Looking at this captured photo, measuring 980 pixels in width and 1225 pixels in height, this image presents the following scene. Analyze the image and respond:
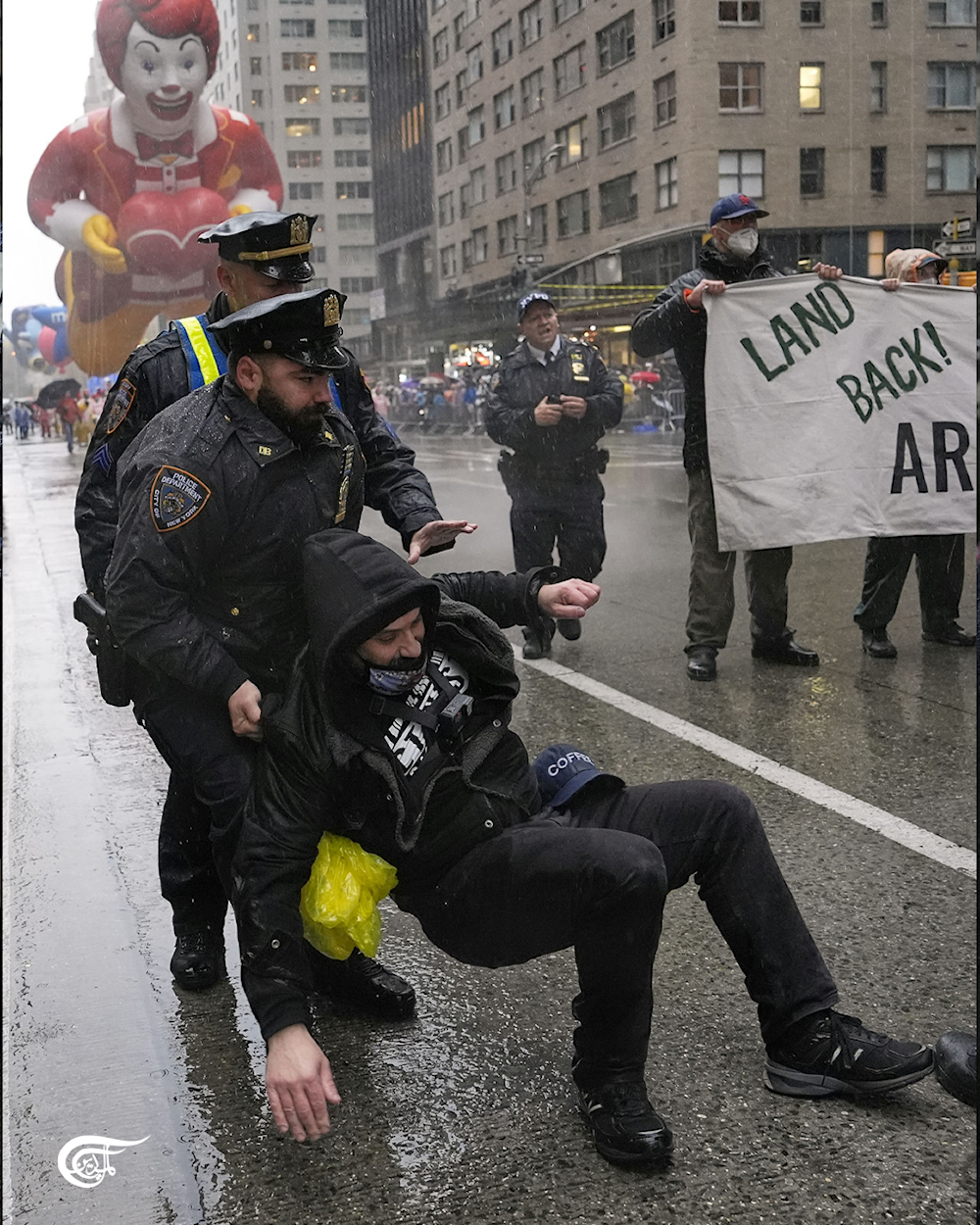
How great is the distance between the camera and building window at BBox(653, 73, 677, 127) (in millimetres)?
16281

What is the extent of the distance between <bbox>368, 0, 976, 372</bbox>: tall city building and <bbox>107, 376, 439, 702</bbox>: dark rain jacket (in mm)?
4970

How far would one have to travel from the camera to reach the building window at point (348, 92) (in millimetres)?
12656

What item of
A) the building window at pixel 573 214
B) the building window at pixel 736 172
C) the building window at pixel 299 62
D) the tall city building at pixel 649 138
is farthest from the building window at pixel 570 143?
the building window at pixel 299 62

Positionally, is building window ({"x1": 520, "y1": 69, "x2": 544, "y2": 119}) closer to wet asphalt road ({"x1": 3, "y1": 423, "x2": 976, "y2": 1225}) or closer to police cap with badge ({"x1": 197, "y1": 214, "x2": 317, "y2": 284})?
wet asphalt road ({"x1": 3, "y1": 423, "x2": 976, "y2": 1225})

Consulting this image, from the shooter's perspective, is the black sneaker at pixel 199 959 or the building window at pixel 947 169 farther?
the building window at pixel 947 169

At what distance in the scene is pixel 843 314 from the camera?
6.69 metres

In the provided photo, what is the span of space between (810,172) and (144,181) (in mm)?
8797

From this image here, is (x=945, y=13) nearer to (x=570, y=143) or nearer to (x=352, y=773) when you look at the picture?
(x=570, y=143)

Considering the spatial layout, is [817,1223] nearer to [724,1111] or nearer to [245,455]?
[724,1111]

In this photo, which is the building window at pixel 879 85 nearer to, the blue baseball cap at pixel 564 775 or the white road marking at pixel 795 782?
the white road marking at pixel 795 782

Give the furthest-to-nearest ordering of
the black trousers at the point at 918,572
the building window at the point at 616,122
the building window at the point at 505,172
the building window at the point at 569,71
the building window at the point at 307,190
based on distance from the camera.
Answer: the building window at the point at 616,122, the building window at the point at 505,172, the building window at the point at 569,71, the building window at the point at 307,190, the black trousers at the point at 918,572

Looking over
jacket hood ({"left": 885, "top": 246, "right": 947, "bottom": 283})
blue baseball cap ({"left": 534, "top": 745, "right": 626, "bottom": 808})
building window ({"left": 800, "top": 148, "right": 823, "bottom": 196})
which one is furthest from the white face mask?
building window ({"left": 800, "top": 148, "right": 823, "bottom": 196})

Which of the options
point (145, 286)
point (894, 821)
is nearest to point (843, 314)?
point (894, 821)

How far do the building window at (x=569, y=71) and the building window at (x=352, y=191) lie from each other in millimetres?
2742
